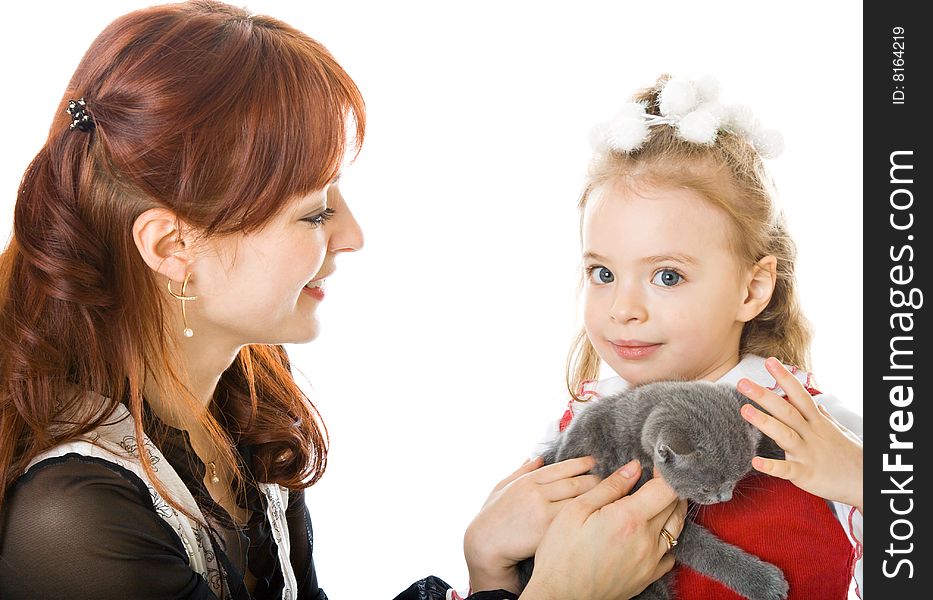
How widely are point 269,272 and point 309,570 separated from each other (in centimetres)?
71

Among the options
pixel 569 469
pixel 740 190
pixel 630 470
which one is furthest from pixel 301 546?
pixel 740 190

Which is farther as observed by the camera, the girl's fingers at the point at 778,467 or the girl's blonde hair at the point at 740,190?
the girl's blonde hair at the point at 740,190

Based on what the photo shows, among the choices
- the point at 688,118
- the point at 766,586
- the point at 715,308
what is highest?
the point at 688,118

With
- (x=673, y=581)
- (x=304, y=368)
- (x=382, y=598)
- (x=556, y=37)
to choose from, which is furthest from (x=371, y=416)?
(x=673, y=581)

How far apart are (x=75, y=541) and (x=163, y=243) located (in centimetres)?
49

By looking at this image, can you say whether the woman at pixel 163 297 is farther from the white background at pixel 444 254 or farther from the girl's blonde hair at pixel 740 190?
the white background at pixel 444 254

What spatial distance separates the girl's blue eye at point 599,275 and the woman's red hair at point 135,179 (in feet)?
1.73

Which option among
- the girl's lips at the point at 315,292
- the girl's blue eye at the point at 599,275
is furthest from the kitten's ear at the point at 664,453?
the girl's lips at the point at 315,292

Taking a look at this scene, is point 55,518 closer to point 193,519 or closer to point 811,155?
point 193,519

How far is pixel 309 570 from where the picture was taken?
1.87 m

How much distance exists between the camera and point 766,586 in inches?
53.6

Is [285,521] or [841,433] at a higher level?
[841,433]

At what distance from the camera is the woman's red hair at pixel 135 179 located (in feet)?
4.61

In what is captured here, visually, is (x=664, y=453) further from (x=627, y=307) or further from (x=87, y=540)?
(x=87, y=540)
